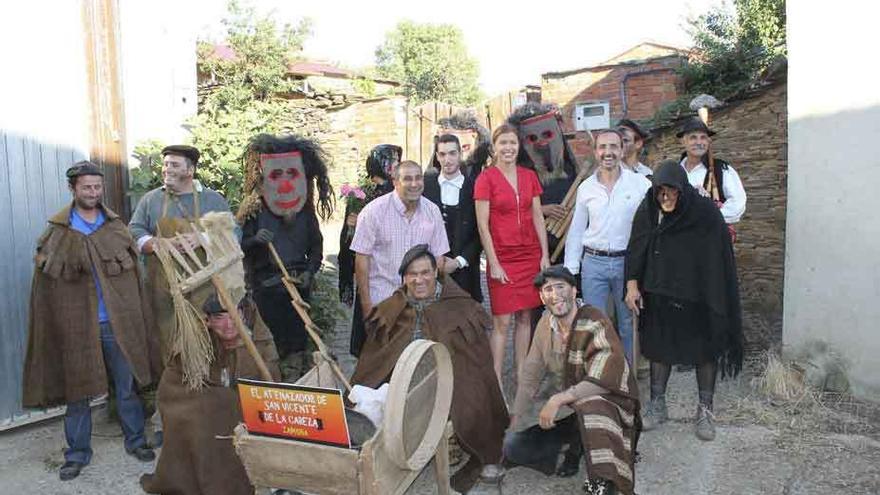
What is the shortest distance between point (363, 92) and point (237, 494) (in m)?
13.9

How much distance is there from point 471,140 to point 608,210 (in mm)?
1360

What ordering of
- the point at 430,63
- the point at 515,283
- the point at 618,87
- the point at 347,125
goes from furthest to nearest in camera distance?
the point at 430,63
the point at 618,87
the point at 347,125
the point at 515,283

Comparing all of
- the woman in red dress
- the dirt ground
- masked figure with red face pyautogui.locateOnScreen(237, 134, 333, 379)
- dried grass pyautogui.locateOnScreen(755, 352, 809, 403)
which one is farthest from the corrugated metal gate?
dried grass pyautogui.locateOnScreen(755, 352, 809, 403)

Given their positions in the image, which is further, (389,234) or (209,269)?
(389,234)

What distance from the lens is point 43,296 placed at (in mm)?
4293

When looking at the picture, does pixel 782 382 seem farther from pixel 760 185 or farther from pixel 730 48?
pixel 730 48

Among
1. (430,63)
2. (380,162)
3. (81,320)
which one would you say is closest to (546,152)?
(380,162)

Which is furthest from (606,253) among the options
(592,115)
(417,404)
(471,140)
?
(592,115)

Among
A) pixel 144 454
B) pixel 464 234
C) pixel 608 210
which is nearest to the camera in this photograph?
pixel 144 454

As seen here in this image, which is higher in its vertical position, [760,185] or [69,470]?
[760,185]

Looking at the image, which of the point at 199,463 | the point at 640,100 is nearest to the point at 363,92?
the point at 640,100

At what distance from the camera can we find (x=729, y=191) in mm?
5039

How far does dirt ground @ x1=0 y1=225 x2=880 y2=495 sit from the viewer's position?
3.99 meters

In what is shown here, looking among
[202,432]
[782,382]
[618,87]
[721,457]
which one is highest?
[618,87]
